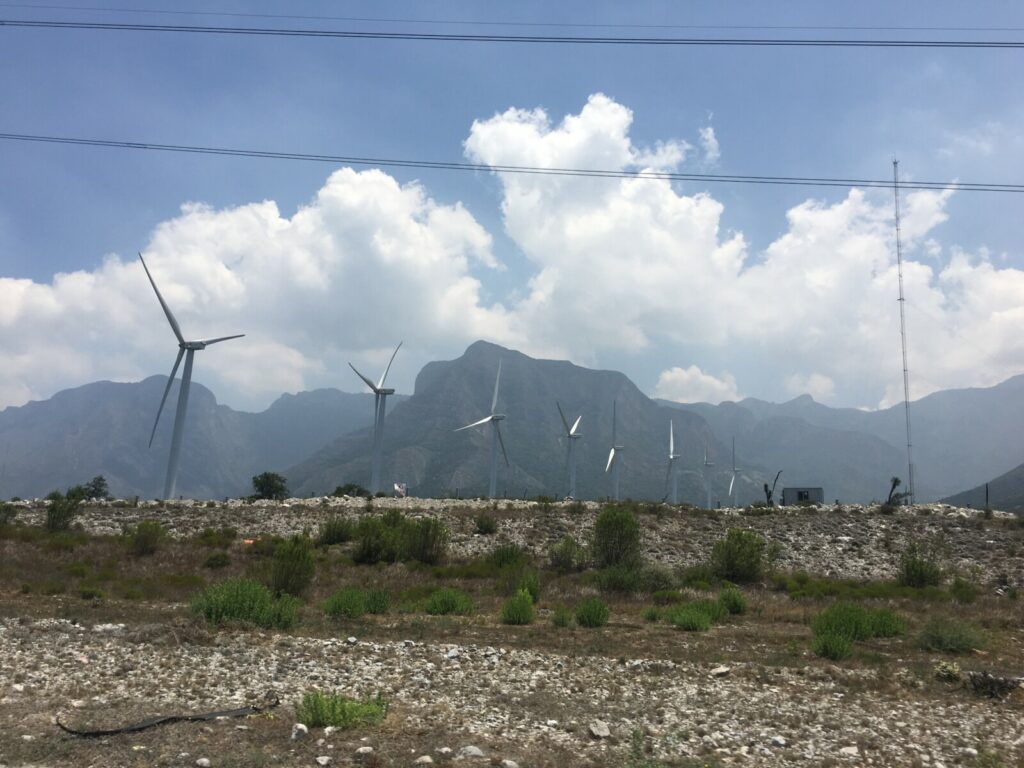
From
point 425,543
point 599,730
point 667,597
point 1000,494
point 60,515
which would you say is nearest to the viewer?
point 599,730

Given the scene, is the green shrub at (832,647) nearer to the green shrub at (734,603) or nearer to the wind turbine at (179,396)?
the green shrub at (734,603)

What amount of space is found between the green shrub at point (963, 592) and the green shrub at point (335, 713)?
26.7 m

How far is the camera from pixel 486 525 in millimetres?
42469

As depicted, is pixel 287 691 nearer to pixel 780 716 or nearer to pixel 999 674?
pixel 780 716

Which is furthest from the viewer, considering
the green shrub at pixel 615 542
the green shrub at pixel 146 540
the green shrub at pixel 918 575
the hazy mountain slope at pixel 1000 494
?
the hazy mountain slope at pixel 1000 494

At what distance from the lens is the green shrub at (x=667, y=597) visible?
84.6 ft

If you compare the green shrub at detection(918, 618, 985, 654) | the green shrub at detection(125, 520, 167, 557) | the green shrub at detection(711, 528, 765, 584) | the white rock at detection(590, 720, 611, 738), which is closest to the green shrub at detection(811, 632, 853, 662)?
the green shrub at detection(918, 618, 985, 654)

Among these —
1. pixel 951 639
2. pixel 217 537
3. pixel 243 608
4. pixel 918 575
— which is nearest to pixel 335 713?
pixel 243 608

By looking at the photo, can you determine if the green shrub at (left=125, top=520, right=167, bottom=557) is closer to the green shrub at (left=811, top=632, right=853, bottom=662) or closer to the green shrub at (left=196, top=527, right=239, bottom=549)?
the green shrub at (left=196, top=527, right=239, bottom=549)

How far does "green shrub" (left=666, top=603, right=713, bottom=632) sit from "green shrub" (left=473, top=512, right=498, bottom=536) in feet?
71.0

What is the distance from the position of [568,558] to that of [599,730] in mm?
24798

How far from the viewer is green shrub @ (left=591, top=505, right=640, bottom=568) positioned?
35.3 metres

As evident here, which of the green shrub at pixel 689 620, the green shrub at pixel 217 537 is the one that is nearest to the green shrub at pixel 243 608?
the green shrub at pixel 689 620

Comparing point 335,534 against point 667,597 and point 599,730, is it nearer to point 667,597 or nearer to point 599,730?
point 667,597
